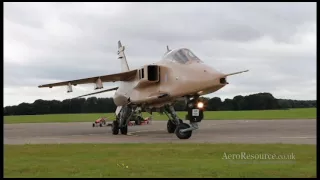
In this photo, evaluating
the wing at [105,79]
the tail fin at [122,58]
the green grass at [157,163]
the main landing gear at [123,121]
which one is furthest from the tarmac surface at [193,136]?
the tail fin at [122,58]

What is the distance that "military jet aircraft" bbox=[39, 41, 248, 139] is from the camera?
64.5 feet

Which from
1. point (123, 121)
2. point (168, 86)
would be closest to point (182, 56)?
point (168, 86)

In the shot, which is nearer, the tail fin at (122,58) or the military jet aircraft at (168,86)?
the military jet aircraft at (168,86)

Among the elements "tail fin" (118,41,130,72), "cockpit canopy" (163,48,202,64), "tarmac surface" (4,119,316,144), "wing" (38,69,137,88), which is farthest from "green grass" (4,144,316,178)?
"tail fin" (118,41,130,72)

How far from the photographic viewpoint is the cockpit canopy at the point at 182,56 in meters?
20.6

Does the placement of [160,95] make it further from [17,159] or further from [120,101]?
[17,159]

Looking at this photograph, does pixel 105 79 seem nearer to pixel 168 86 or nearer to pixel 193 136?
pixel 168 86

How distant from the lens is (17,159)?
1174 cm

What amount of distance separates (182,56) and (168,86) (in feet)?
5.43

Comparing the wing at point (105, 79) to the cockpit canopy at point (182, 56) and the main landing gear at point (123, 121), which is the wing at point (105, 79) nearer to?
the main landing gear at point (123, 121)

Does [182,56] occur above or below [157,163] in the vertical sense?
above

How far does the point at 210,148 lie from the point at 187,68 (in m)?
7.20

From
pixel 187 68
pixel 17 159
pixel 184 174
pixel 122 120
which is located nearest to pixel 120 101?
pixel 122 120

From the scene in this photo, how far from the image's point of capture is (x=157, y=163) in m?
10.6
